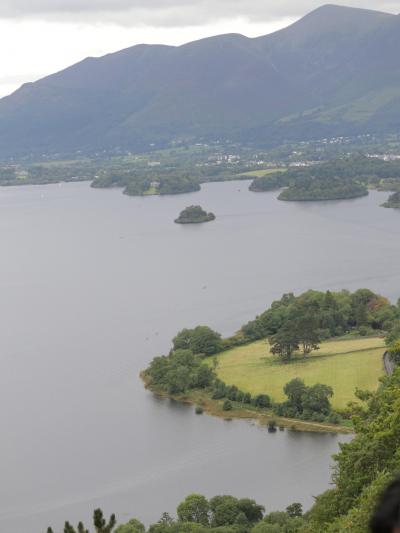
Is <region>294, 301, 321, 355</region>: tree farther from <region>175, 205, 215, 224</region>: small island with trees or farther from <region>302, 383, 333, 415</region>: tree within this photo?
<region>175, 205, 215, 224</region>: small island with trees

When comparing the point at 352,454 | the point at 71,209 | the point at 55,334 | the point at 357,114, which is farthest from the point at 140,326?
the point at 357,114

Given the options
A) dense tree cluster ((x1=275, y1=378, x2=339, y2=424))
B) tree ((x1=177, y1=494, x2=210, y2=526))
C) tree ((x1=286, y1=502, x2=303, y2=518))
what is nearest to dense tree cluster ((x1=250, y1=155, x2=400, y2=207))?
dense tree cluster ((x1=275, y1=378, x2=339, y2=424))

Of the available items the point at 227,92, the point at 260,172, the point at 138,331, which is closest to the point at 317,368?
the point at 138,331

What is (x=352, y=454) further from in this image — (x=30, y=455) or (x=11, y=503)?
(x=30, y=455)

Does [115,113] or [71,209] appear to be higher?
[115,113]

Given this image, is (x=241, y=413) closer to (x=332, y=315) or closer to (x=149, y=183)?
(x=332, y=315)

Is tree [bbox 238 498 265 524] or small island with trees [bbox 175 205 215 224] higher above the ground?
small island with trees [bbox 175 205 215 224]
